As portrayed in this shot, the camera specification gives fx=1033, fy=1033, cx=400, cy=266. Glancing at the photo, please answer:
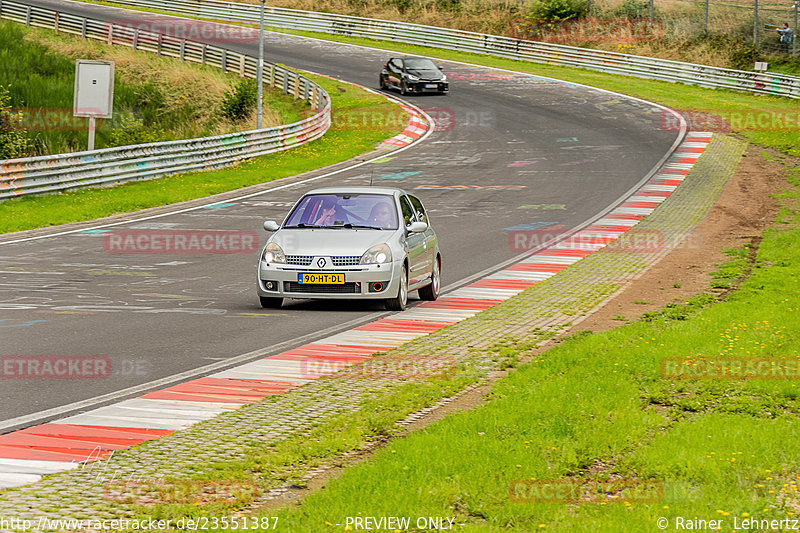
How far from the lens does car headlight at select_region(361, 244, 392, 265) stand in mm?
13750

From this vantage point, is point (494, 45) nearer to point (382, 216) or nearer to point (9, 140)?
point (9, 140)

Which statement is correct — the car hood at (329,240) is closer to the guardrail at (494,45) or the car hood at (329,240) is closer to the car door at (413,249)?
the car door at (413,249)

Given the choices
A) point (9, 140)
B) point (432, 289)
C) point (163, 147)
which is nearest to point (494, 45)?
point (163, 147)

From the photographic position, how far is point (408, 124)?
43.1 meters

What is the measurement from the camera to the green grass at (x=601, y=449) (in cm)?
571

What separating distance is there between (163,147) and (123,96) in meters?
17.2

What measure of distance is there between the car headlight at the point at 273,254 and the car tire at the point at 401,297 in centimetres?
157

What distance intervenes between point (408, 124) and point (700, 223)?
21156 mm

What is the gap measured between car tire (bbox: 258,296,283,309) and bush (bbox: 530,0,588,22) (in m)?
51.1

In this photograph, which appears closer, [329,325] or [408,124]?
[329,325]

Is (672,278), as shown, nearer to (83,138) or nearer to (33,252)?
(33,252)

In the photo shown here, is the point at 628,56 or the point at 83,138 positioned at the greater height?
the point at 628,56

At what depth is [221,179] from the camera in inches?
1230

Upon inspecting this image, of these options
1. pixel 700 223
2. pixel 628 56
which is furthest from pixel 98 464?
pixel 628 56
